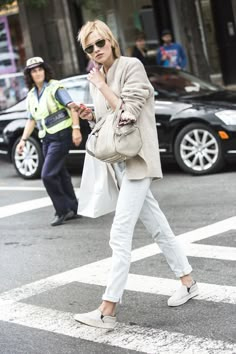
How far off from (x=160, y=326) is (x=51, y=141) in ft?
13.4

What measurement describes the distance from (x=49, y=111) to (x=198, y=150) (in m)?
2.78

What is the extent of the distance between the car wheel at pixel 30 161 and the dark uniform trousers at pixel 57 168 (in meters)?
3.19

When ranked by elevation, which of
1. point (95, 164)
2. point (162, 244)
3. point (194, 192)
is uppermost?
point (95, 164)

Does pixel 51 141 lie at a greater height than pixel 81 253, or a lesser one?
greater

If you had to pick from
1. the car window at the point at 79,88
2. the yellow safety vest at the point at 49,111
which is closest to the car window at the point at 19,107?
the car window at the point at 79,88

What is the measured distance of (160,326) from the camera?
4.89 m

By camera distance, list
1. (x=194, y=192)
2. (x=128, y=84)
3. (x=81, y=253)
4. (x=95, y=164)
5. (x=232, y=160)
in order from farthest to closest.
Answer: (x=232, y=160) < (x=194, y=192) < (x=81, y=253) < (x=95, y=164) < (x=128, y=84)

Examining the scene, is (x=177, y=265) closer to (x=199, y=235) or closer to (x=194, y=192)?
(x=199, y=235)

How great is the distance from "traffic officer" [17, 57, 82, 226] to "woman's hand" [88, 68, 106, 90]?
10.8 ft

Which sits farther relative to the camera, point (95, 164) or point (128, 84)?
point (95, 164)

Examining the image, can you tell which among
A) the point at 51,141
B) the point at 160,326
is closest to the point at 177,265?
the point at 160,326

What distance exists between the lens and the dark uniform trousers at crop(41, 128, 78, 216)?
861 cm

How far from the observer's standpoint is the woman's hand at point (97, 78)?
4824 millimetres

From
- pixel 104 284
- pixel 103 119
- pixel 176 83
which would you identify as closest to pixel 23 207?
pixel 176 83
